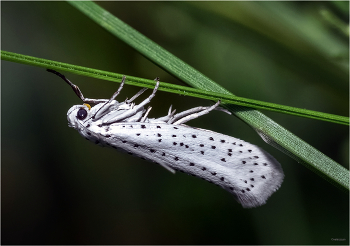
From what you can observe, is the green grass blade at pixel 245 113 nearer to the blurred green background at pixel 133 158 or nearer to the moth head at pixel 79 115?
the moth head at pixel 79 115

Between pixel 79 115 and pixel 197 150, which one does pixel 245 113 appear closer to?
pixel 197 150

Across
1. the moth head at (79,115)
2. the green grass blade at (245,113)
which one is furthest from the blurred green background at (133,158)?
the green grass blade at (245,113)

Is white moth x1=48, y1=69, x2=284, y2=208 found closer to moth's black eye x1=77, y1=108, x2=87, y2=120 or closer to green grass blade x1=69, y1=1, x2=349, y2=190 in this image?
moth's black eye x1=77, y1=108, x2=87, y2=120

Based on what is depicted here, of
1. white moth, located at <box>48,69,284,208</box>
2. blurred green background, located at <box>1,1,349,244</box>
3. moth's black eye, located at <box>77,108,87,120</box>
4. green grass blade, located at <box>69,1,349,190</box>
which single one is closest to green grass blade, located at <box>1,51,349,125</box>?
green grass blade, located at <box>69,1,349,190</box>

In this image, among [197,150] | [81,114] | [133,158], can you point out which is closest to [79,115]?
[81,114]

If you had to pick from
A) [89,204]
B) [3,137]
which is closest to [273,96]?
[89,204]

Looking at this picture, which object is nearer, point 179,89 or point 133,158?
point 179,89
